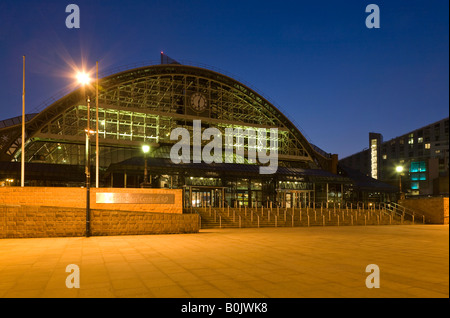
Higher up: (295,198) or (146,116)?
(146,116)

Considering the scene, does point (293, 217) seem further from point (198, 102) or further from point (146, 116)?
point (146, 116)

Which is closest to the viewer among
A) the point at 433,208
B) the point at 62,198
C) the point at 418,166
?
the point at 62,198

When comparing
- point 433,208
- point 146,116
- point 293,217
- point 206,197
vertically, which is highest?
point 146,116

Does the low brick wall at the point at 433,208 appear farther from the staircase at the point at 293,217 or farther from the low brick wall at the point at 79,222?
the low brick wall at the point at 79,222

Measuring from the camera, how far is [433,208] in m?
34.3

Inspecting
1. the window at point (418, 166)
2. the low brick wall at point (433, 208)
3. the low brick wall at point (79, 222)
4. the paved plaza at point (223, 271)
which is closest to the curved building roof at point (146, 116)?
the low brick wall at point (433, 208)

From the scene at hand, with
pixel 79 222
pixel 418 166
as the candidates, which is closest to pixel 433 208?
pixel 79 222

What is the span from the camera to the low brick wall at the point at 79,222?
742 inches

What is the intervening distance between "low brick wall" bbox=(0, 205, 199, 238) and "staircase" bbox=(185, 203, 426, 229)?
5174mm

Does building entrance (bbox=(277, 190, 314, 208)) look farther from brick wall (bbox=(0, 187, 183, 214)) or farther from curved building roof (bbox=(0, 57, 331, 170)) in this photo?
brick wall (bbox=(0, 187, 183, 214))

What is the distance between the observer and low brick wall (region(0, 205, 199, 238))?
18.8 meters

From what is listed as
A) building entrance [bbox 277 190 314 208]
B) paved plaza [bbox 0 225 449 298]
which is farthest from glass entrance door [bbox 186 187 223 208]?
paved plaza [bbox 0 225 449 298]

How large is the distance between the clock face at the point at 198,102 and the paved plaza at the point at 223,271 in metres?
35.0

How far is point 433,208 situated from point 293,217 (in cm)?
1452
